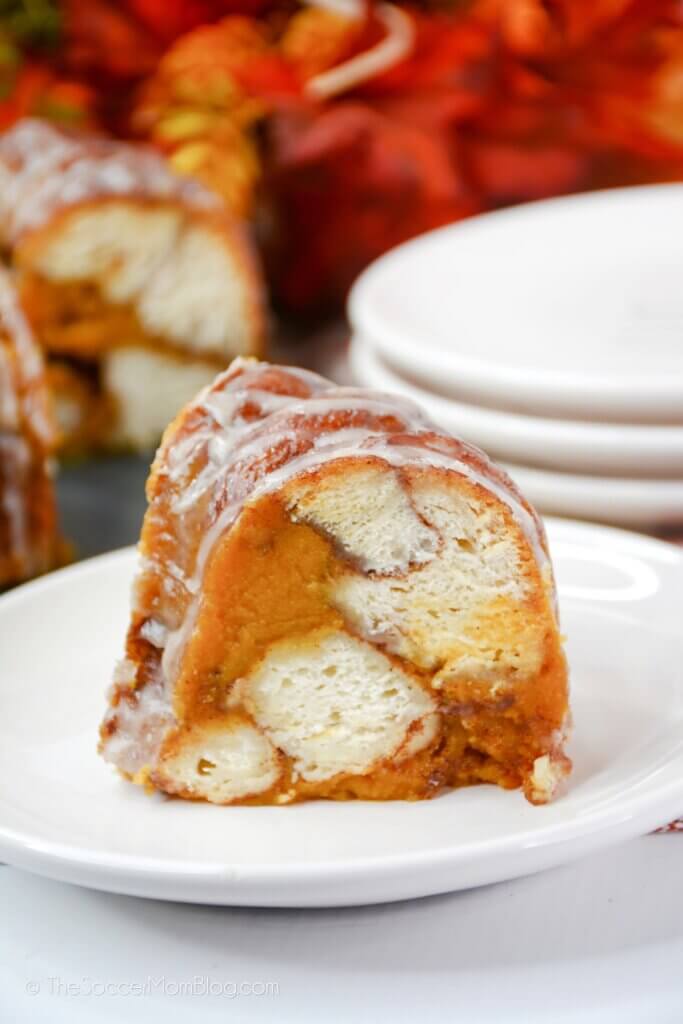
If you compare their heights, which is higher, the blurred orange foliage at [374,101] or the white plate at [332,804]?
the white plate at [332,804]

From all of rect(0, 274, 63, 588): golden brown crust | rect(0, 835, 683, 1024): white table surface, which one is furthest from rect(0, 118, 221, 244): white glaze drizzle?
rect(0, 835, 683, 1024): white table surface

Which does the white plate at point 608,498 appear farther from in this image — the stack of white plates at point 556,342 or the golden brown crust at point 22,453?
the golden brown crust at point 22,453

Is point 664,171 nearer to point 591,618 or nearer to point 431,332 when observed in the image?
point 431,332

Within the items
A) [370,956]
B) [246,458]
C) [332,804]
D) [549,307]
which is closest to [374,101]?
[549,307]

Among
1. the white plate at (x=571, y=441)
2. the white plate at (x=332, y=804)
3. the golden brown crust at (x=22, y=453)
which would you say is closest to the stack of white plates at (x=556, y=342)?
the white plate at (x=571, y=441)

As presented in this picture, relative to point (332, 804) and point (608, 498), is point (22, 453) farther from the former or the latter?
point (332, 804)

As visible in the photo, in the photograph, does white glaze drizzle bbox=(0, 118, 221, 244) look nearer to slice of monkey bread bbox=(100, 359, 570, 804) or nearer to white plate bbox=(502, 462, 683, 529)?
white plate bbox=(502, 462, 683, 529)

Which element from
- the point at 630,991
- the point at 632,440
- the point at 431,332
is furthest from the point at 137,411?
the point at 630,991
